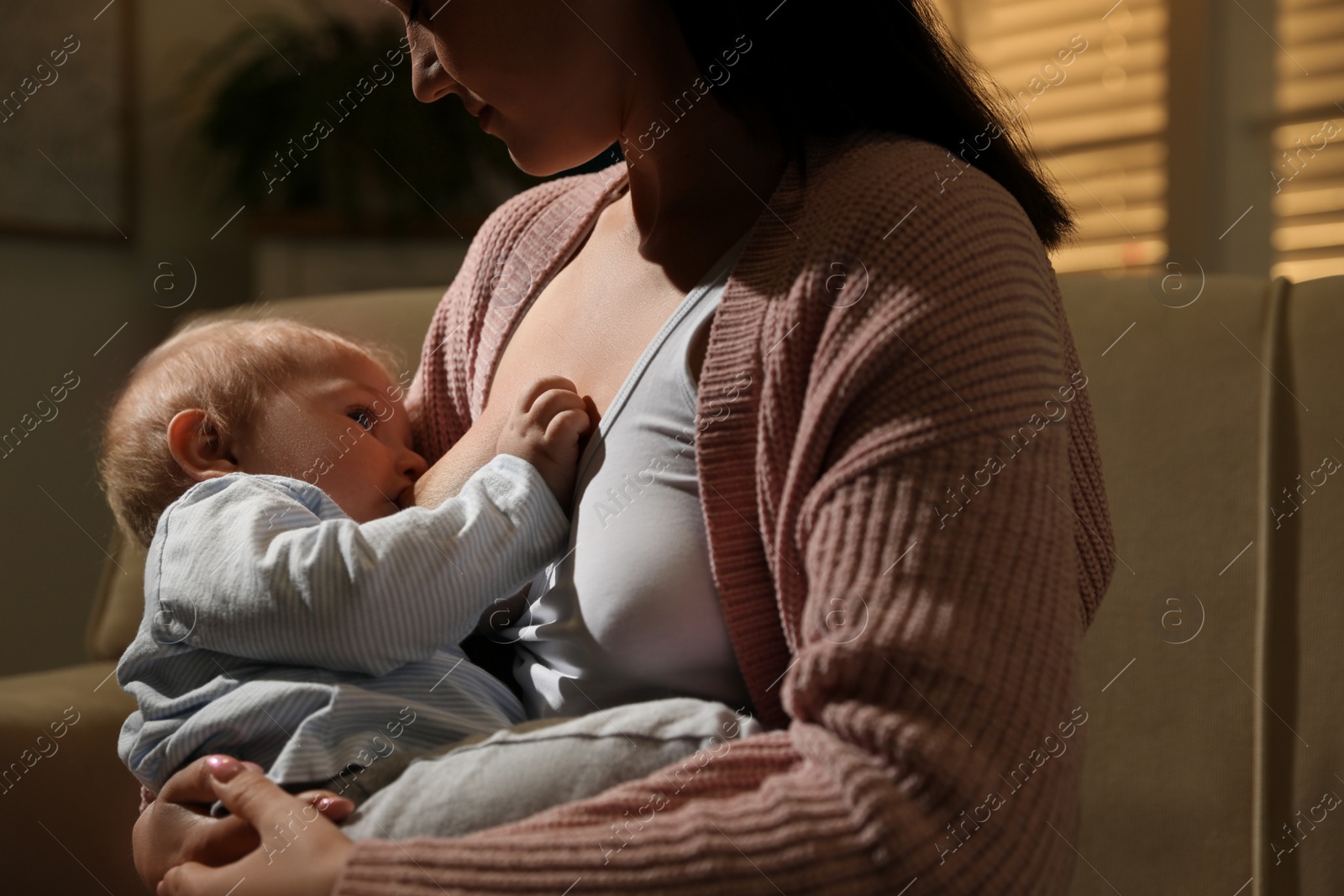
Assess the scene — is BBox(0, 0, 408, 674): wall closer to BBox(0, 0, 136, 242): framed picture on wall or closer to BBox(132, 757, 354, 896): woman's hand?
BBox(0, 0, 136, 242): framed picture on wall

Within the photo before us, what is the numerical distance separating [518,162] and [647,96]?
0.37 feet

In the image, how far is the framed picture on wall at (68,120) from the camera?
6.61ft

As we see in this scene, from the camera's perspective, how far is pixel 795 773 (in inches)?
24.5

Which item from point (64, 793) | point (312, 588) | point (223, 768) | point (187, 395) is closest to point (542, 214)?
point (187, 395)

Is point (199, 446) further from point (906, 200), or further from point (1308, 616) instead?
point (1308, 616)

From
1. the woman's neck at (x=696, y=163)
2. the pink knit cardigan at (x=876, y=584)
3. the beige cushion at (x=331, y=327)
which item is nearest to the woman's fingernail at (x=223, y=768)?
the pink knit cardigan at (x=876, y=584)

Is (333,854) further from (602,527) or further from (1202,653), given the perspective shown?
(1202,653)

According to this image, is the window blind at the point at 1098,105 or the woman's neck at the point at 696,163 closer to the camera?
the woman's neck at the point at 696,163

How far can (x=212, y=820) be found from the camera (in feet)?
2.53

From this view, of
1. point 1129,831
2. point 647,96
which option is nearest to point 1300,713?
point 1129,831

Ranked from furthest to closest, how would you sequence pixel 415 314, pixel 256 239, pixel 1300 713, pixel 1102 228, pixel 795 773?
1. pixel 256 239
2. pixel 1102 228
3. pixel 415 314
4. pixel 1300 713
5. pixel 795 773

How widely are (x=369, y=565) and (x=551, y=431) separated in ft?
0.52

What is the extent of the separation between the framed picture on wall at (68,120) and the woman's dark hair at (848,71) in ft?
5.46

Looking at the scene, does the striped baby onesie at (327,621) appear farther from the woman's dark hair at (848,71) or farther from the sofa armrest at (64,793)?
the sofa armrest at (64,793)
